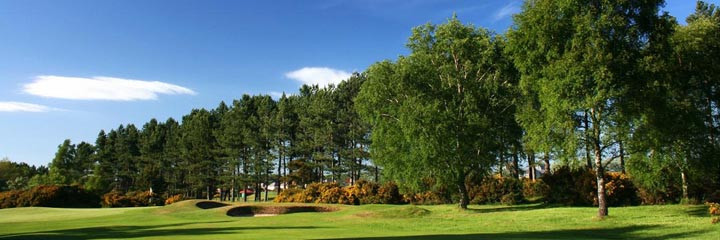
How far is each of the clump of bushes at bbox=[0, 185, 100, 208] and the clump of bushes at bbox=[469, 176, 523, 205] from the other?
4059 cm

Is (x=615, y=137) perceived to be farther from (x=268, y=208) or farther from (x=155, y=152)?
(x=155, y=152)

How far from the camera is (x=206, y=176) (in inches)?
2776

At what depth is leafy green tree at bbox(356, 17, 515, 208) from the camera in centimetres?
3031

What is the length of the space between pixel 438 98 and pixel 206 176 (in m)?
48.0

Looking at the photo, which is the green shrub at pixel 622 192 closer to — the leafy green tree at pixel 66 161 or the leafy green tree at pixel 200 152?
the leafy green tree at pixel 200 152

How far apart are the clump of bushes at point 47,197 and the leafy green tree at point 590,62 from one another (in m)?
46.9

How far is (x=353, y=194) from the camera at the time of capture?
44.9m

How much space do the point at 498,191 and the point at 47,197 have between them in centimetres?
4264

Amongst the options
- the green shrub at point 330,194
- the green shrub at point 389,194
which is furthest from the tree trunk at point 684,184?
the green shrub at point 330,194

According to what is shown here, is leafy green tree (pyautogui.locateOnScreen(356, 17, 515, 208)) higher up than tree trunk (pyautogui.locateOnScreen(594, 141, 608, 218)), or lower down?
higher up

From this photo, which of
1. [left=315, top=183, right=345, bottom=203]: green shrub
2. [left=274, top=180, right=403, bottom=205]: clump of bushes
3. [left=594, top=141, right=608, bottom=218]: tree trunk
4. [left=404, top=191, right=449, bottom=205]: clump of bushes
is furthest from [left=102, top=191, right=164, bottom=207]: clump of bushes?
[left=594, top=141, right=608, bottom=218]: tree trunk

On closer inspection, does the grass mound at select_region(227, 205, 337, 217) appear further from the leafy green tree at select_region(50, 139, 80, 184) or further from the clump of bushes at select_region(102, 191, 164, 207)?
the leafy green tree at select_region(50, 139, 80, 184)

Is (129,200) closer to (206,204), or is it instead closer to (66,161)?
(206,204)

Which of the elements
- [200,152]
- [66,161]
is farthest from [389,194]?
[66,161]
